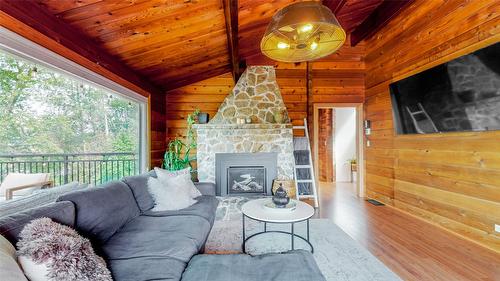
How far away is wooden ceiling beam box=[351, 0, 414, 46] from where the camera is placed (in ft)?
11.8

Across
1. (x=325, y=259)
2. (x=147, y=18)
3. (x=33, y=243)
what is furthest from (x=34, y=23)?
(x=325, y=259)

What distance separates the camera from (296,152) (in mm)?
4730

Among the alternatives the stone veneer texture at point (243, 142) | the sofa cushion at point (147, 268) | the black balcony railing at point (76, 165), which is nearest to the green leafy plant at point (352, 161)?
the stone veneer texture at point (243, 142)

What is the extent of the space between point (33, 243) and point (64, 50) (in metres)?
1.81

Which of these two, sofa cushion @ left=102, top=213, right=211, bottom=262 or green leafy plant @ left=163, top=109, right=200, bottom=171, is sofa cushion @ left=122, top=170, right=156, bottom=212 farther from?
green leafy plant @ left=163, top=109, right=200, bottom=171

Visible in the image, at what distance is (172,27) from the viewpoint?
8.68ft

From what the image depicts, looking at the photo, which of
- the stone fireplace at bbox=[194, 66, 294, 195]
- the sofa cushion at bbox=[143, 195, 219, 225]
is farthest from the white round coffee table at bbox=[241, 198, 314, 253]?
the stone fireplace at bbox=[194, 66, 294, 195]

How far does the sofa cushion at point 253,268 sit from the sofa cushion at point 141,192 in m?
1.17

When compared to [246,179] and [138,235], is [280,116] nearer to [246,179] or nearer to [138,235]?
[246,179]

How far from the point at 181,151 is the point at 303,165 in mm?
2609

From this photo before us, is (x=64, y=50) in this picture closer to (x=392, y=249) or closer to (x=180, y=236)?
(x=180, y=236)

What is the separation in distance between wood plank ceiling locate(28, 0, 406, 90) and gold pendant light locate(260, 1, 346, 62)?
34.9 inches

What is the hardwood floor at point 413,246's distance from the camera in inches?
80.1

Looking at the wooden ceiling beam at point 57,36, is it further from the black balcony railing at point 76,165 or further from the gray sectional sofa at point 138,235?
the black balcony railing at point 76,165
